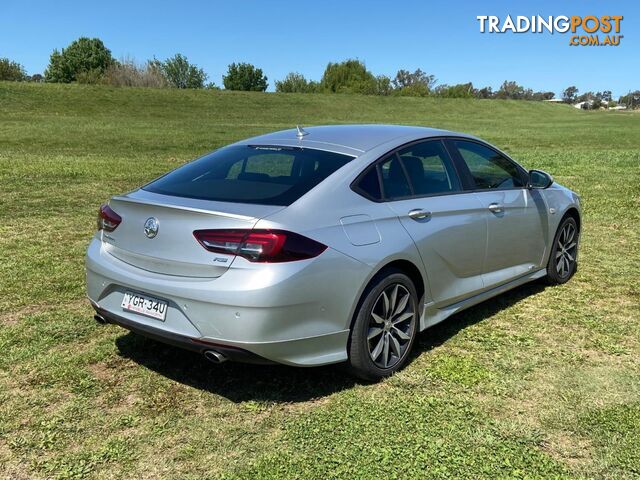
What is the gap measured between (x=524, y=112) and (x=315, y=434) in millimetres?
68093

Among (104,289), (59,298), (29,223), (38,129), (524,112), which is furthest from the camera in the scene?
(524,112)

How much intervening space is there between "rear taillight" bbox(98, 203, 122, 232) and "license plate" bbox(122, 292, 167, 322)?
463 mm

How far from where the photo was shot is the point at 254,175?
3961mm

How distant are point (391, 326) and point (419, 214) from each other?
0.77m

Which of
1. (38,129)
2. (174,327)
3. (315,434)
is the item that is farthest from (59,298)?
(38,129)

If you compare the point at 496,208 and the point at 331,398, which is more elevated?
the point at 496,208

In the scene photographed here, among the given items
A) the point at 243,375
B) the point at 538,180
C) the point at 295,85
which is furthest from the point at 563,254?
the point at 295,85

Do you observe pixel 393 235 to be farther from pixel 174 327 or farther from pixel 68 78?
pixel 68 78

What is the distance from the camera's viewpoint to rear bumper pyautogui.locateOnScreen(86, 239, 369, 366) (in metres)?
3.18

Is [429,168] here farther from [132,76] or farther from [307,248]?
[132,76]

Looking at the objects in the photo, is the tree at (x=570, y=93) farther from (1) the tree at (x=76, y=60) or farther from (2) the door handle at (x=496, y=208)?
(2) the door handle at (x=496, y=208)

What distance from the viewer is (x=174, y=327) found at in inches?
133

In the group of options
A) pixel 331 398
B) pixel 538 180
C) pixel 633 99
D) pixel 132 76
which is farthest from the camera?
pixel 633 99

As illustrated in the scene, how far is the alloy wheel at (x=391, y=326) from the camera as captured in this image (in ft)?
12.4
